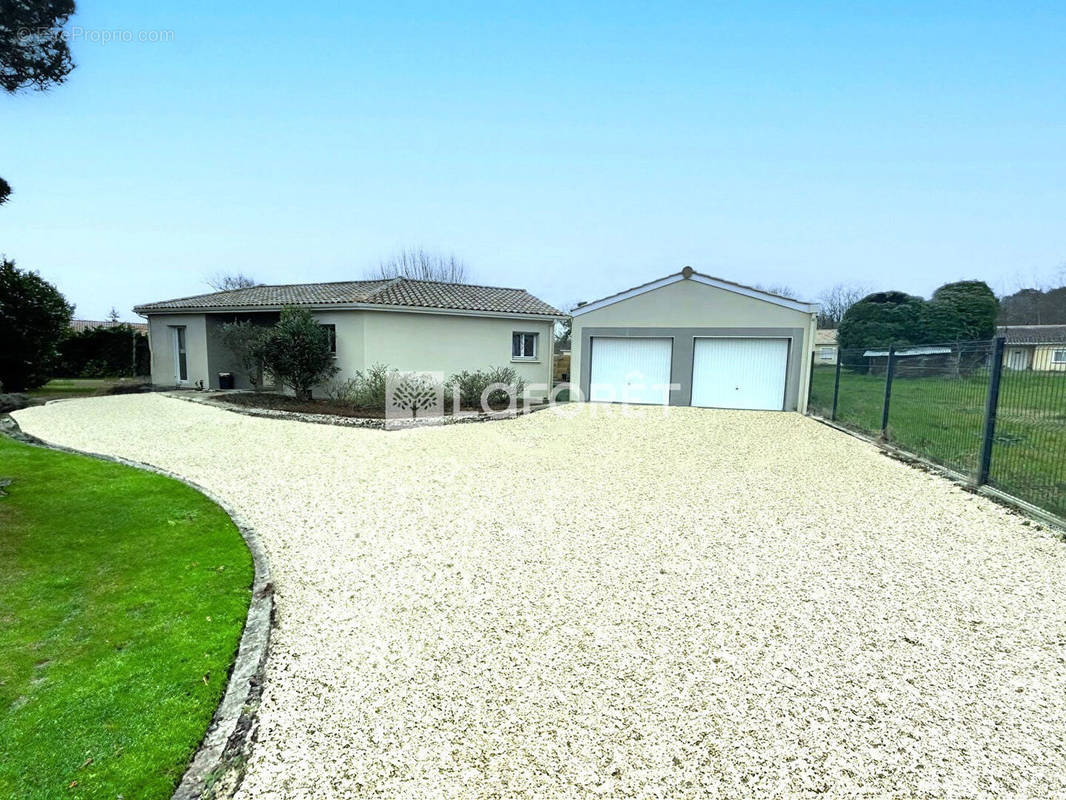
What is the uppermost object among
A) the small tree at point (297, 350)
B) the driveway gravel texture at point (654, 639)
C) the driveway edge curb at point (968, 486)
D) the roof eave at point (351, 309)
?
the roof eave at point (351, 309)

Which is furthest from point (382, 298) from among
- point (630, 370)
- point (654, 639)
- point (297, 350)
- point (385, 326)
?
point (654, 639)

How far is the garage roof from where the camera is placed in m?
15.0

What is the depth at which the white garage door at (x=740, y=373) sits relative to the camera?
1536 cm

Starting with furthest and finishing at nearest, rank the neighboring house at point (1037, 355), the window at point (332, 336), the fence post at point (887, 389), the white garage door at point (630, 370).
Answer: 1. the white garage door at point (630, 370)
2. the window at point (332, 336)
3. the fence post at point (887, 389)
4. the neighboring house at point (1037, 355)

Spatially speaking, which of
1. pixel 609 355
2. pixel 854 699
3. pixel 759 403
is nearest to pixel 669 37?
pixel 609 355

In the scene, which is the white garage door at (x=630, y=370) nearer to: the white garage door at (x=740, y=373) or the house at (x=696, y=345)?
the house at (x=696, y=345)

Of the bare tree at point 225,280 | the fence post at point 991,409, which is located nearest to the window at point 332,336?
the fence post at point 991,409

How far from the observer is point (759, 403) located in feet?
51.1

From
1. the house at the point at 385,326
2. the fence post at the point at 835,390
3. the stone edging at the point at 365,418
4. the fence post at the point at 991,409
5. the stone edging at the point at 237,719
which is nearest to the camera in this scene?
the stone edging at the point at 237,719

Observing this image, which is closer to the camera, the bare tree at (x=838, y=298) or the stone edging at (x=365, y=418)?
the stone edging at (x=365, y=418)

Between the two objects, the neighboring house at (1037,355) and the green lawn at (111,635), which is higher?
the neighboring house at (1037,355)

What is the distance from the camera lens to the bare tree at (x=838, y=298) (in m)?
47.5

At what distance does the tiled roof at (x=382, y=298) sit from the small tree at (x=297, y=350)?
108 cm

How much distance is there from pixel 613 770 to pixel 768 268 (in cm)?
4357
